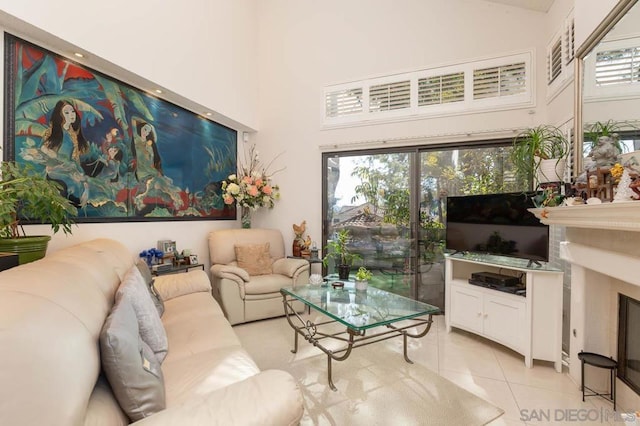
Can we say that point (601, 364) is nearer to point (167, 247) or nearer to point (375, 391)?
point (375, 391)

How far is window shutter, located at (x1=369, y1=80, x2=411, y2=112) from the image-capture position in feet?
13.2

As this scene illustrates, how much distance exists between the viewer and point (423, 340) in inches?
123

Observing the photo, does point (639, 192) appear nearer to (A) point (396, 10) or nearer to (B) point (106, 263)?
(B) point (106, 263)

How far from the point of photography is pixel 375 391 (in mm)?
2238

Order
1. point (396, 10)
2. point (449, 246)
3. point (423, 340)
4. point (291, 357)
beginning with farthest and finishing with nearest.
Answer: point (396, 10), point (449, 246), point (423, 340), point (291, 357)

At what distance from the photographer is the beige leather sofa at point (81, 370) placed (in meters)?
0.75

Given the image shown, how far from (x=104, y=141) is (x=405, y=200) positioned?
343 centimetres

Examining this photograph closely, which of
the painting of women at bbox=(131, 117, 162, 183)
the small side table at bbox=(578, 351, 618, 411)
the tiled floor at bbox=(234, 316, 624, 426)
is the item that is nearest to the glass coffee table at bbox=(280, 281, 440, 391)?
the tiled floor at bbox=(234, 316, 624, 426)

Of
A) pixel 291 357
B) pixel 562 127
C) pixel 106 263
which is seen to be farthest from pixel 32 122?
pixel 562 127

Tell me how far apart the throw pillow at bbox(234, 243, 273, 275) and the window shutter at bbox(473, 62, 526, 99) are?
328cm

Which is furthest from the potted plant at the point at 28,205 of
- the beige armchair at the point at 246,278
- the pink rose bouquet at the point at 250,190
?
the pink rose bouquet at the point at 250,190

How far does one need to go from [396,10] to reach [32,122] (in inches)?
162

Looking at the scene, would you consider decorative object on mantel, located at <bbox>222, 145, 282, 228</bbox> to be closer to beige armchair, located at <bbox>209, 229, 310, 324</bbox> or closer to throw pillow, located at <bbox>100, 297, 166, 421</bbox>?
beige armchair, located at <bbox>209, 229, 310, 324</bbox>

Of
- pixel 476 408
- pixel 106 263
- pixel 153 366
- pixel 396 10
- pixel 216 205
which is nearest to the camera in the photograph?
pixel 153 366
